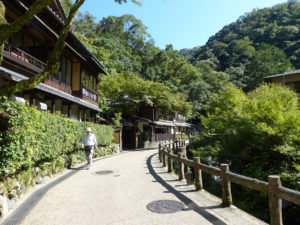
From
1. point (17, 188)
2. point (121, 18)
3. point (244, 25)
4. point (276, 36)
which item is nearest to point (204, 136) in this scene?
point (17, 188)

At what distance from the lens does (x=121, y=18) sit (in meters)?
52.6

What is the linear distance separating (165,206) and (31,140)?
13.0 ft

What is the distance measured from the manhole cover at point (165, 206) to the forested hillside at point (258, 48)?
54974 mm

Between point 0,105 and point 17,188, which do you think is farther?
point 17,188

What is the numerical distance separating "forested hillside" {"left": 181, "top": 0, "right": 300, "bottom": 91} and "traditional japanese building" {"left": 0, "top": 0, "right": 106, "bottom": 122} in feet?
158

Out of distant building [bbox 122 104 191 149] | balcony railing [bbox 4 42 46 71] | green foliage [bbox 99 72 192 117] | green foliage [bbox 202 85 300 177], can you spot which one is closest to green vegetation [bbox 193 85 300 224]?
green foliage [bbox 202 85 300 177]

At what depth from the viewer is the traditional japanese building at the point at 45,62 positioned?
31.5 ft

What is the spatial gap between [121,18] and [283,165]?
171 ft

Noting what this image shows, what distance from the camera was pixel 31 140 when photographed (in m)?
5.93

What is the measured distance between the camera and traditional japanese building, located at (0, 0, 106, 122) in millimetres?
9602

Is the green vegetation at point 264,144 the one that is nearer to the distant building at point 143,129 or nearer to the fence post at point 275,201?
the fence post at point 275,201

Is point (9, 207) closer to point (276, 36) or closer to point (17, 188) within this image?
point (17, 188)

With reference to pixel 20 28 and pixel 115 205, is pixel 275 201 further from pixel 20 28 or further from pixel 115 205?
pixel 20 28

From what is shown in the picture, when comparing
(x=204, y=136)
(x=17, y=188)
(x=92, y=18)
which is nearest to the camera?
(x=17, y=188)
